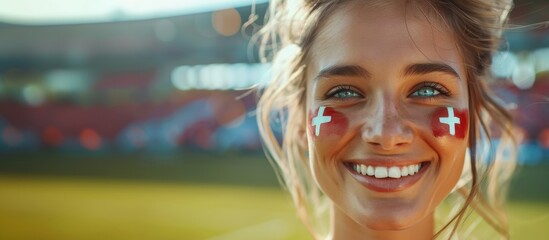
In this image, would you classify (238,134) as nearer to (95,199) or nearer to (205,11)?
(205,11)

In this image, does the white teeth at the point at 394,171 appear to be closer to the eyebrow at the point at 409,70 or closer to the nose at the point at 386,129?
the nose at the point at 386,129

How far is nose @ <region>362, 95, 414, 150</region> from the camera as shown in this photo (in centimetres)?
172

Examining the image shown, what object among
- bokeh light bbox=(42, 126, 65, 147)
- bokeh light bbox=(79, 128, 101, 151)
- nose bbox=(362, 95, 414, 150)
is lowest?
nose bbox=(362, 95, 414, 150)

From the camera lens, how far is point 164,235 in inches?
293

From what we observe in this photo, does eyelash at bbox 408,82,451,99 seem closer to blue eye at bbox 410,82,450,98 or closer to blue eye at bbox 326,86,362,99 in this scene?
blue eye at bbox 410,82,450,98

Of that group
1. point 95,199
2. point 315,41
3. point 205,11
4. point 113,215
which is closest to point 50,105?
point 205,11

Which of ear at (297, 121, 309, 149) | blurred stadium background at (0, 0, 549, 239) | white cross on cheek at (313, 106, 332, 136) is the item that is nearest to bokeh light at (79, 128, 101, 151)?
blurred stadium background at (0, 0, 549, 239)

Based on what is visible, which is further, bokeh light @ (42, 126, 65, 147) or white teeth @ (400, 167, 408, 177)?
bokeh light @ (42, 126, 65, 147)

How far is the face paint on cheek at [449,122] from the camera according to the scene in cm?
178

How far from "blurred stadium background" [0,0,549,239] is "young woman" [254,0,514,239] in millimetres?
5647

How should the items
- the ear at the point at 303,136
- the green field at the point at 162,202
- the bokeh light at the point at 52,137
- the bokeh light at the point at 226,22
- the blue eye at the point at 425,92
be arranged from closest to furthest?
the blue eye at the point at 425,92 < the ear at the point at 303,136 < the green field at the point at 162,202 < the bokeh light at the point at 226,22 < the bokeh light at the point at 52,137

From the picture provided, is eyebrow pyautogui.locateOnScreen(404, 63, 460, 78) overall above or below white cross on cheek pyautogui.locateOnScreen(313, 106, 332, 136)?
above

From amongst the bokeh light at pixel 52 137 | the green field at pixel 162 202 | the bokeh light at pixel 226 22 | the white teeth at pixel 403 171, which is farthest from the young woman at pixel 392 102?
the bokeh light at pixel 52 137

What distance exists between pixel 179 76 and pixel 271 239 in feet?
46.3
